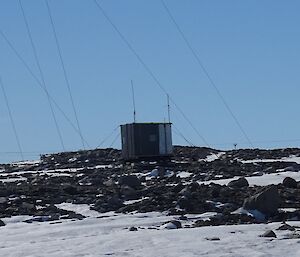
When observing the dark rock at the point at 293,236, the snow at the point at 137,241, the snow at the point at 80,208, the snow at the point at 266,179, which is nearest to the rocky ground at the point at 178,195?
the snow at the point at 80,208

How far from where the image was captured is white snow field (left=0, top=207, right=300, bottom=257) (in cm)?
1097

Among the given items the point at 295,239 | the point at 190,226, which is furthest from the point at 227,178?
the point at 295,239

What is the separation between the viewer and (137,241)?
40.0 feet

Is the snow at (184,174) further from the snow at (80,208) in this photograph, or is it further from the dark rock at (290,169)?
the snow at (80,208)

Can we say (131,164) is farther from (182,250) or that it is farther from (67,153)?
(182,250)

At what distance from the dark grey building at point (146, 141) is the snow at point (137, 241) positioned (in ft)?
68.0

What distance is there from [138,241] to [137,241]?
0.7 inches

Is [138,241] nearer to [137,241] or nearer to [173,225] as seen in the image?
[137,241]

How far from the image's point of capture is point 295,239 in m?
11.4

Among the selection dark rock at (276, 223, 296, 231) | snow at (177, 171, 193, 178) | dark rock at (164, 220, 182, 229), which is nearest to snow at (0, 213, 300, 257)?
dark rock at (164, 220, 182, 229)

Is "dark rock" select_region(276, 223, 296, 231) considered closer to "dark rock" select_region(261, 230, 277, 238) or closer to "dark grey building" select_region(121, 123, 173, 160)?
"dark rock" select_region(261, 230, 277, 238)

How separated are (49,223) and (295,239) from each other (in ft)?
20.0

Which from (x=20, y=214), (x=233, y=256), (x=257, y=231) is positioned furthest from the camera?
(x=20, y=214)

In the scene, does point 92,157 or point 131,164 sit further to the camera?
point 92,157
